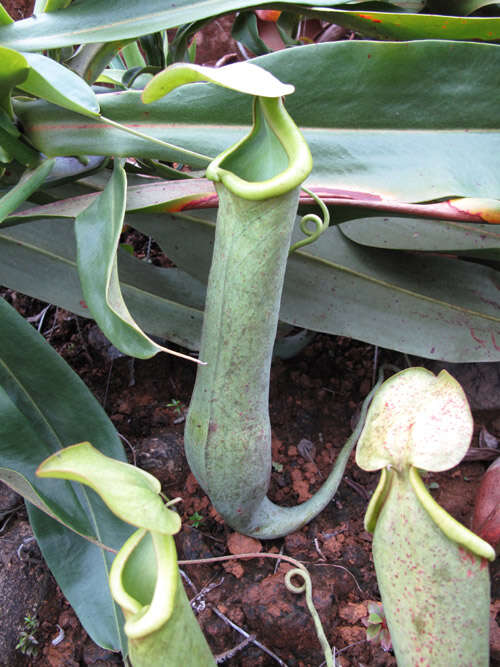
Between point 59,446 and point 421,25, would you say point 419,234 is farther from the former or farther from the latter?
point 59,446

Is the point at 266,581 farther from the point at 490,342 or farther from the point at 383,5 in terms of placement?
the point at 383,5

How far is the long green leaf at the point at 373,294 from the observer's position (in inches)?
35.0

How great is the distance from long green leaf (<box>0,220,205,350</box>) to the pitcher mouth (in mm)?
439

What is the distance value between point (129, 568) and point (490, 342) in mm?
695

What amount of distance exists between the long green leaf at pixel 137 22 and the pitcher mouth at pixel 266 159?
378 mm

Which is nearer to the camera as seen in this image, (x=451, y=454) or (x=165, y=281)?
(x=451, y=454)

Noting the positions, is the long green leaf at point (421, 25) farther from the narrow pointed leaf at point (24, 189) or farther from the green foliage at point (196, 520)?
the green foliage at point (196, 520)

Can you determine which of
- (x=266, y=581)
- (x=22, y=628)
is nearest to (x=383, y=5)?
(x=266, y=581)

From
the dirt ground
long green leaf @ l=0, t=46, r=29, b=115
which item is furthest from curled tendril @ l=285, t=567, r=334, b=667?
long green leaf @ l=0, t=46, r=29, b=115

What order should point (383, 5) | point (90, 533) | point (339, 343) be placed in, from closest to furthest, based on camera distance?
point (90, 533)
point (383, 5)
point (339, 343)

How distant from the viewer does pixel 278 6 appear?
91 centimetres

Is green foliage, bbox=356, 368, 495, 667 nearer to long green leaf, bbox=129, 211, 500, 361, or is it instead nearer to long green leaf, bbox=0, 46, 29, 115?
long green leaf, bbox=129, 211, 500, 361

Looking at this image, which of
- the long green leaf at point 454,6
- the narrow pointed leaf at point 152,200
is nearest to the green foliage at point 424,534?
the narrow pointed leaf at point 152,200

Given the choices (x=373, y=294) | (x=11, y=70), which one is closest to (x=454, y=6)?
(x=373, y=294)
